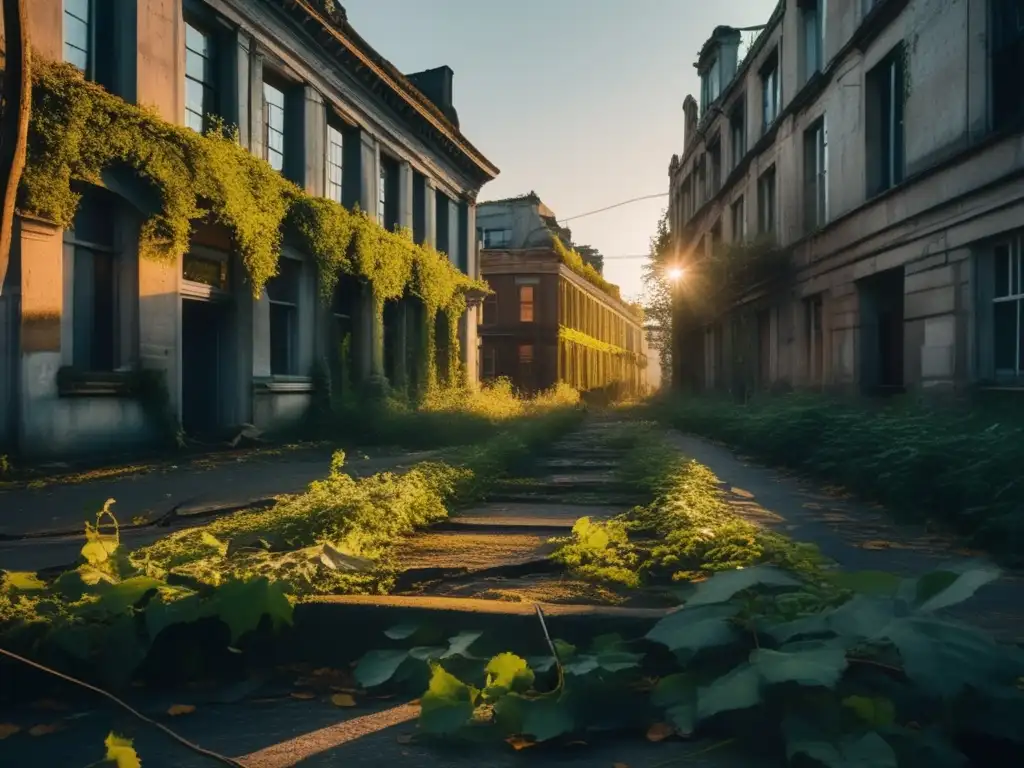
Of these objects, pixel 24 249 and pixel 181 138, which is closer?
pixel 24 249

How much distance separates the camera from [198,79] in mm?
12633

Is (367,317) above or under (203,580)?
above

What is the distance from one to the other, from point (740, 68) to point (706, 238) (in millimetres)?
6371

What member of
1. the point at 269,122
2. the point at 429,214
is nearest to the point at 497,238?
the point at 429,214

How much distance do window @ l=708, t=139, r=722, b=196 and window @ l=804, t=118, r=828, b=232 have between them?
9.04m

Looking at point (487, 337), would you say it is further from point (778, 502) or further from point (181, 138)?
point (778, 502)

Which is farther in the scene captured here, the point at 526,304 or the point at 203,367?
the point at 526,304

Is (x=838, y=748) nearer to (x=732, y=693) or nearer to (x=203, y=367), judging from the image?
(x=732, y=693)

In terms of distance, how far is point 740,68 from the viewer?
2072 cm

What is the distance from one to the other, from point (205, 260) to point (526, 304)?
28.1 meters

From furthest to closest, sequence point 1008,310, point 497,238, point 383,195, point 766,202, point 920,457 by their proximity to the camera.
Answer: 1. point 497,238
2. point 383,195
3. point 766,202
4. point 1008,310
5. point 920,457

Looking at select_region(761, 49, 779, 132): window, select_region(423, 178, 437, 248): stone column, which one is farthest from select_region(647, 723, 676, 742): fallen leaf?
select_region(423, 178, 437, 248): stone column

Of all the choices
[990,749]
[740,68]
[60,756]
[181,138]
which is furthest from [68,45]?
[740,68]

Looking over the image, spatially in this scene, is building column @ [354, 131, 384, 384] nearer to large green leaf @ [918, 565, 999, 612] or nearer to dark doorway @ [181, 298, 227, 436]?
dark doorway @ [181, 298, 227, 436]
